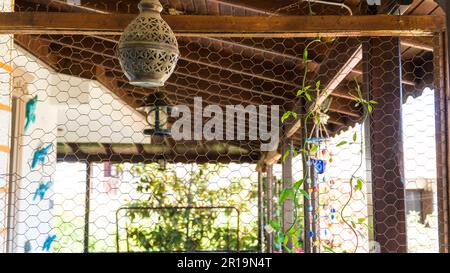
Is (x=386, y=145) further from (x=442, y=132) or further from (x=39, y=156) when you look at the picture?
(x=39, y=156)

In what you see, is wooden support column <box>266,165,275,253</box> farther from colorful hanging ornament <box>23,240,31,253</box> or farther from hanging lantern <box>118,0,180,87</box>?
hanging lantern <box>118,0,180,87</box>

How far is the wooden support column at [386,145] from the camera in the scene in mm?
1940

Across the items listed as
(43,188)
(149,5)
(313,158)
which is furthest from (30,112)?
(149,5)

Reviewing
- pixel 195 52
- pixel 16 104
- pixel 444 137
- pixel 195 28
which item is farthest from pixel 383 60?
pixel 16 104

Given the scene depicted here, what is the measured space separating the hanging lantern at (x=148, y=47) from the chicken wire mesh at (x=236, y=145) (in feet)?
1.75

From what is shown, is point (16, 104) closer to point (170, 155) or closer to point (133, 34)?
point (170, 155)

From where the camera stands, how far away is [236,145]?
6.81 meters

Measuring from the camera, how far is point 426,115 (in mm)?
2328

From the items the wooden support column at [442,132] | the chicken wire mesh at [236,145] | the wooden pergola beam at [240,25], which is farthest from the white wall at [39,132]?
the wooden support column at [442,132]

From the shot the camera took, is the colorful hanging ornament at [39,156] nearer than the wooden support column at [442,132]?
No

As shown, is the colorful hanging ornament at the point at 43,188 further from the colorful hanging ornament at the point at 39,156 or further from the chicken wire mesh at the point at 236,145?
the colorful hanging ornament at the point at 39,156

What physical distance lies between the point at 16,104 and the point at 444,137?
3660mm

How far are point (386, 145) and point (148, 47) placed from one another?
36.5 inches

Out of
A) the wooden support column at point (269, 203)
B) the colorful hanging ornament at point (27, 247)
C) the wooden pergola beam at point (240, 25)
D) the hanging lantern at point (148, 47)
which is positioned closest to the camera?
the hanging lantern at point (148, 47)
